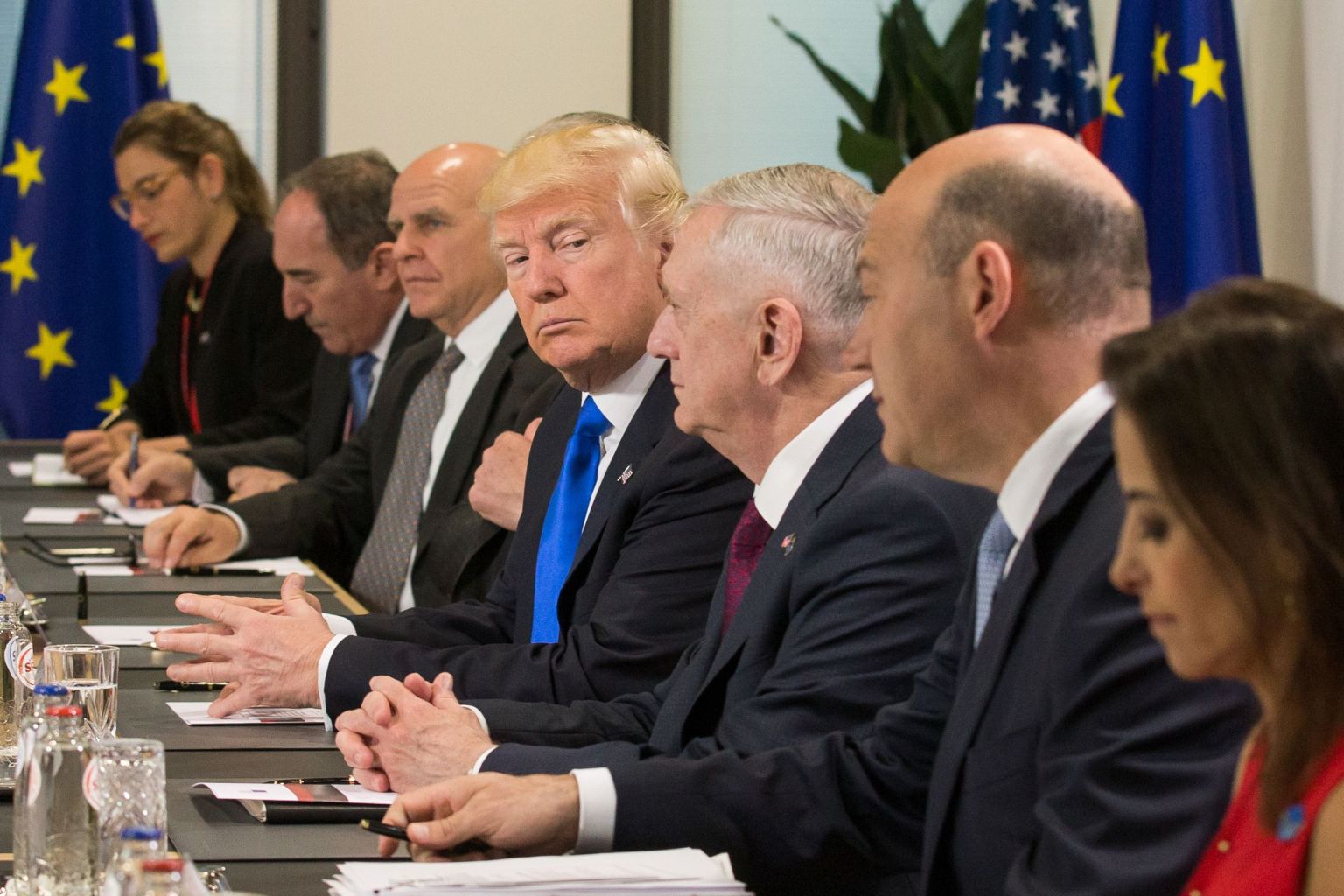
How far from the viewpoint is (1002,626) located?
153 cm

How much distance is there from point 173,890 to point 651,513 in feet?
4.72

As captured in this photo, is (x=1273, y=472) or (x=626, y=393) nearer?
(x=1273, y=472)

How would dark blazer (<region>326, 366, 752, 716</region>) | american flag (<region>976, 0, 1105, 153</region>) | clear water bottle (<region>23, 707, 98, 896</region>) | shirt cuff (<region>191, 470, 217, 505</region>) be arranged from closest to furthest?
clear water bottle (<region>23, 707, 98, 896</region>) → dark blazer (<region>326, 366, 752, 716</region>) → shirt cuff (<region>191, 470, 217, 505</region>) → american flag (<region>976, 0, 1105, 153</region>)

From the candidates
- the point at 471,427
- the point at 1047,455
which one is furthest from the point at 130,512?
the point at 1047,455

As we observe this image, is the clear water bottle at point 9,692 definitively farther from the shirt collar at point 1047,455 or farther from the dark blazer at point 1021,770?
the shirt collar at point 1047,455

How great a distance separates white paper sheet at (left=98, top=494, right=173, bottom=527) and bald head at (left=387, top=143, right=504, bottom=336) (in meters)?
0.92

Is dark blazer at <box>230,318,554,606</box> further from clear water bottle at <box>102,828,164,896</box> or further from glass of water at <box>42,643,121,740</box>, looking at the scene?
clear water bottle at <box>102,828,164,896</box>

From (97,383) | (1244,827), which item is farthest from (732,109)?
(1244,827)

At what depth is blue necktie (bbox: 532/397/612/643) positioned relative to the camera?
283 centimetres

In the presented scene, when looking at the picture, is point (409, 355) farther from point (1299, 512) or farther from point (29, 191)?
point (1299, 512)

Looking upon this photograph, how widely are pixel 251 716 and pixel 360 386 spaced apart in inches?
108

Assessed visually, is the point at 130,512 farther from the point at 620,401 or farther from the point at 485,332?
the point at 620,401

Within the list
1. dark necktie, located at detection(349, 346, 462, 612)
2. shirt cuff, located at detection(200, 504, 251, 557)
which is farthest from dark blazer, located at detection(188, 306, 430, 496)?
shirt cuff, located at detection(200, 504, 251, 557)

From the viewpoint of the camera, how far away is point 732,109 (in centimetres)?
679
